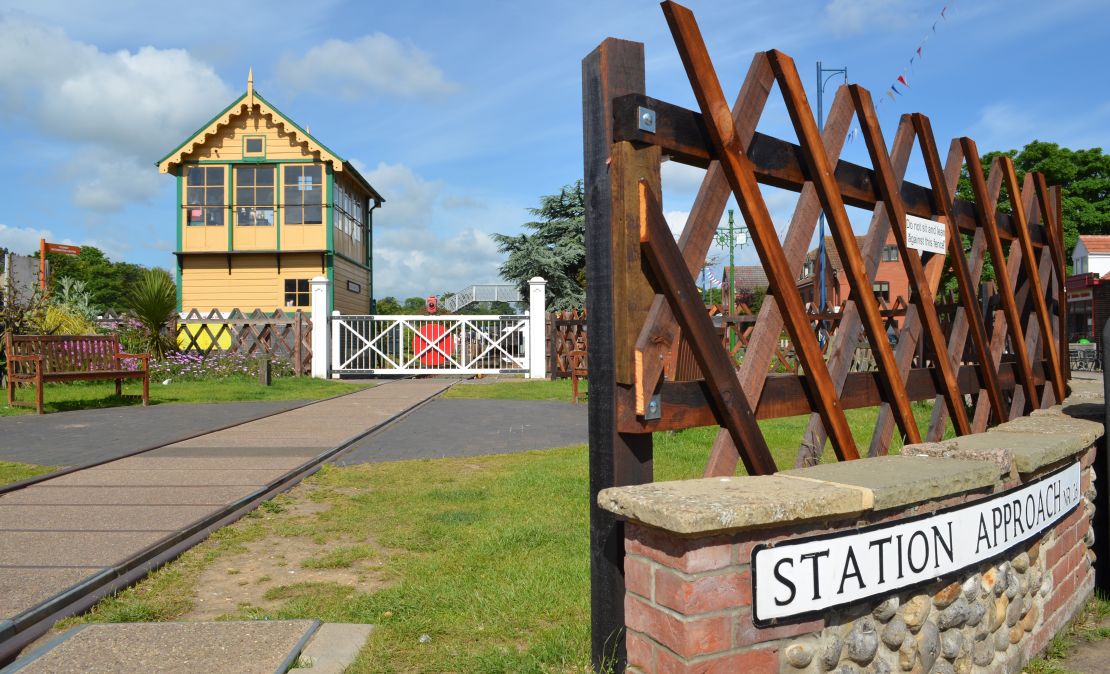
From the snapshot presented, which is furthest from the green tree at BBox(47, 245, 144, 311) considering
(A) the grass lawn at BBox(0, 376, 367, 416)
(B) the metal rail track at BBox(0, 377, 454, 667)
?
(B) the metal rail track at BBox(0, 377, 454, 667)

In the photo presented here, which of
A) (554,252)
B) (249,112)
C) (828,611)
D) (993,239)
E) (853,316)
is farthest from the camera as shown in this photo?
(554,252)

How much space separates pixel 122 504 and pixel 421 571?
253 cm

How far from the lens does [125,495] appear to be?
542 cm

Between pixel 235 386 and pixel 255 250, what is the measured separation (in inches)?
460

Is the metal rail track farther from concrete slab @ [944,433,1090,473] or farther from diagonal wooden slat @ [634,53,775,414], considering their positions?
concrete slab @ [944,433,1090,473]

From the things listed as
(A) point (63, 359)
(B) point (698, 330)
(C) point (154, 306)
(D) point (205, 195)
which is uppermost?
(D) point (205, 195)

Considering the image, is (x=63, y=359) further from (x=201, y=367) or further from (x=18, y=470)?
(x=201, y=367)

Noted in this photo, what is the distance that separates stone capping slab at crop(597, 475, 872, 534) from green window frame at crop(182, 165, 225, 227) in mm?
26994

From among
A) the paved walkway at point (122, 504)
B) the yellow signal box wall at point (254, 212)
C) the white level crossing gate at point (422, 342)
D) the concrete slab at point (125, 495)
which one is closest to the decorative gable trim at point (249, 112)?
the yellow signal box wall at point (254, 212)

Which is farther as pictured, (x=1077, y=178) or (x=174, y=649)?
(x=1077, y=178)

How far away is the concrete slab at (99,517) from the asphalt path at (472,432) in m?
2.17


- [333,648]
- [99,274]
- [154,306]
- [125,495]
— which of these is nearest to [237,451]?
[125,495]

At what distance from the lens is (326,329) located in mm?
20719

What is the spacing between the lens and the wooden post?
8.15 feet
